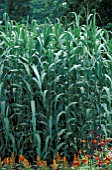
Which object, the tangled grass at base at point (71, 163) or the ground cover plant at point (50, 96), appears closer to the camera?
the tangled grass at base at point (71, 163)

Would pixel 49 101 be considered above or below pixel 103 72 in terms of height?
below

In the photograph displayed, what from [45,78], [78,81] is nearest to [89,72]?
[78,81]

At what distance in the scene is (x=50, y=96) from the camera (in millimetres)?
4887

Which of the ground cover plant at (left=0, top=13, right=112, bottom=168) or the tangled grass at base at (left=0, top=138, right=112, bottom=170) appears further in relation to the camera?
the ground cover plant at (left=0, top=13, right=112, bottom=168)

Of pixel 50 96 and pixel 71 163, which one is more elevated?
pixel 50 96

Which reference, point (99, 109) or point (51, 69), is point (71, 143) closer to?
point (99, 109)

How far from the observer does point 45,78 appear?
4902 mm

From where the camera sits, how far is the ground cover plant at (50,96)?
4.85 metres

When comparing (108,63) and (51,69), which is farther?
(108,63)

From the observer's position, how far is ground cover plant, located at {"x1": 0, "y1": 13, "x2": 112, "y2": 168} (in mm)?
4848

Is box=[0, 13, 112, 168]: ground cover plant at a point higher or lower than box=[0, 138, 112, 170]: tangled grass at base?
higher

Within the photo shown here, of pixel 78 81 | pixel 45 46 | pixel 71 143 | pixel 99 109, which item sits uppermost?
pixel 45 46

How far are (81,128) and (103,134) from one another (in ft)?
1.08

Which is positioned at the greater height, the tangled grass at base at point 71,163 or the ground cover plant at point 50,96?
the ground cover plant at point 50,96
